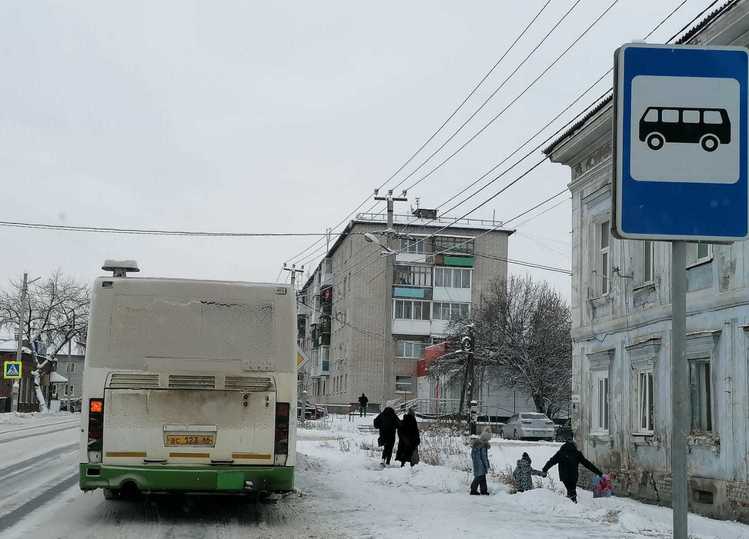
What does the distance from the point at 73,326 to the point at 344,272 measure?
2408 centimetres

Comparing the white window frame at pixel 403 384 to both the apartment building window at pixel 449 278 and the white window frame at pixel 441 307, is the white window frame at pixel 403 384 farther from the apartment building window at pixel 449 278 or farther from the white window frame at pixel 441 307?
the apartment building window at pixel 449 278

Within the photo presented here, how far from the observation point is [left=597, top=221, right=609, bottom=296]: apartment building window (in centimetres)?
2044

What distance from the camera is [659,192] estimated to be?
3.70 meters

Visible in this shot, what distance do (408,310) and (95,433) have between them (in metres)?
62.8

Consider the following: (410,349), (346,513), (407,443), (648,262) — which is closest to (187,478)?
(346,513)

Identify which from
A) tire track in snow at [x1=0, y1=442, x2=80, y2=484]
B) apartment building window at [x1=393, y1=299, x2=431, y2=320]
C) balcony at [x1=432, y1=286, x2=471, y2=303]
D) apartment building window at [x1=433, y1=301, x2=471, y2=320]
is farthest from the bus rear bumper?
balcony at [x1=432, y1=286, x2=471, y2=303]

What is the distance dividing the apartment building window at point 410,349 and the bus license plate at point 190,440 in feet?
206

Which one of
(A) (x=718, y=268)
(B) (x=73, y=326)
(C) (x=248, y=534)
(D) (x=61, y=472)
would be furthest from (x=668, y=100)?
(B) (x=73, y=326)

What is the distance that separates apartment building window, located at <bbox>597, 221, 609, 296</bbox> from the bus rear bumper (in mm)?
11258

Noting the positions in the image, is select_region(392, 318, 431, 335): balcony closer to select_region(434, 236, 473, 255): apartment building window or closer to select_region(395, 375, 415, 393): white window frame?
select_region(395, 375, 415, 393): white window frame

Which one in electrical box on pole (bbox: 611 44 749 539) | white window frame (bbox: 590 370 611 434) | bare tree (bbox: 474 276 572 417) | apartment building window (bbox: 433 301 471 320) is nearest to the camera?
electrical box on pole (bbox: 611 44 749 539)

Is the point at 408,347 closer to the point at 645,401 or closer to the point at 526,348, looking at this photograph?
the point at 526,348

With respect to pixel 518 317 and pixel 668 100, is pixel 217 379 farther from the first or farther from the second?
pixel 518 317

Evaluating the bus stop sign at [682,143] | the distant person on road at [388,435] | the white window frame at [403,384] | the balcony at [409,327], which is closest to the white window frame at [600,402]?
→ the distant person on road at [388,435]
